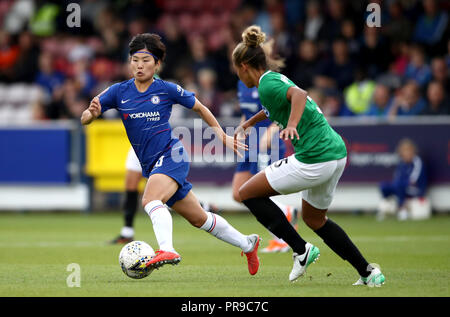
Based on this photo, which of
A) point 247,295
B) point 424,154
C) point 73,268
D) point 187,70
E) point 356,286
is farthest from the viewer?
point 187,70

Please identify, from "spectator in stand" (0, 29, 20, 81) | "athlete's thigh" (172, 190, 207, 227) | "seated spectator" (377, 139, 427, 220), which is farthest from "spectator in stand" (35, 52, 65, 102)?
"athlete's thigh" (172, 190, 207, 227)

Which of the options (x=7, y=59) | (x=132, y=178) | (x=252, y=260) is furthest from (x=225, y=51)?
(x=252, y=260)

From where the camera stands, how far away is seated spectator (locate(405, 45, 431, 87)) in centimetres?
1563

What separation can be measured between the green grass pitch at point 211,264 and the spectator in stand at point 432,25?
3.91 metres

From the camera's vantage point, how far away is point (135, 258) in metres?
6.95

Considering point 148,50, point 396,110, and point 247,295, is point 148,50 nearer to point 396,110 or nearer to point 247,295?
point 247,295

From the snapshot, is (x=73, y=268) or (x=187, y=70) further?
(x=187, y=70)

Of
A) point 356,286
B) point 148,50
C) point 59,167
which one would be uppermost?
point 148,50

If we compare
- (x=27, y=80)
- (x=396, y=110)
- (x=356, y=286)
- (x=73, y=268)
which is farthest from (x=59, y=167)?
(x=356, y=286)

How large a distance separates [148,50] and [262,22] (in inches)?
444

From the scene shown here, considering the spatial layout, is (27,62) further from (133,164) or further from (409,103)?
(133,164)

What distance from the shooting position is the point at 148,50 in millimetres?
7570

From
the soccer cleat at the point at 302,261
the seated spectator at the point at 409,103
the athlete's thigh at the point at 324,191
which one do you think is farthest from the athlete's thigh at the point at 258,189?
the seated spectator at the point at 409,103

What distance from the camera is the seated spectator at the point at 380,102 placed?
15445 millimetres
